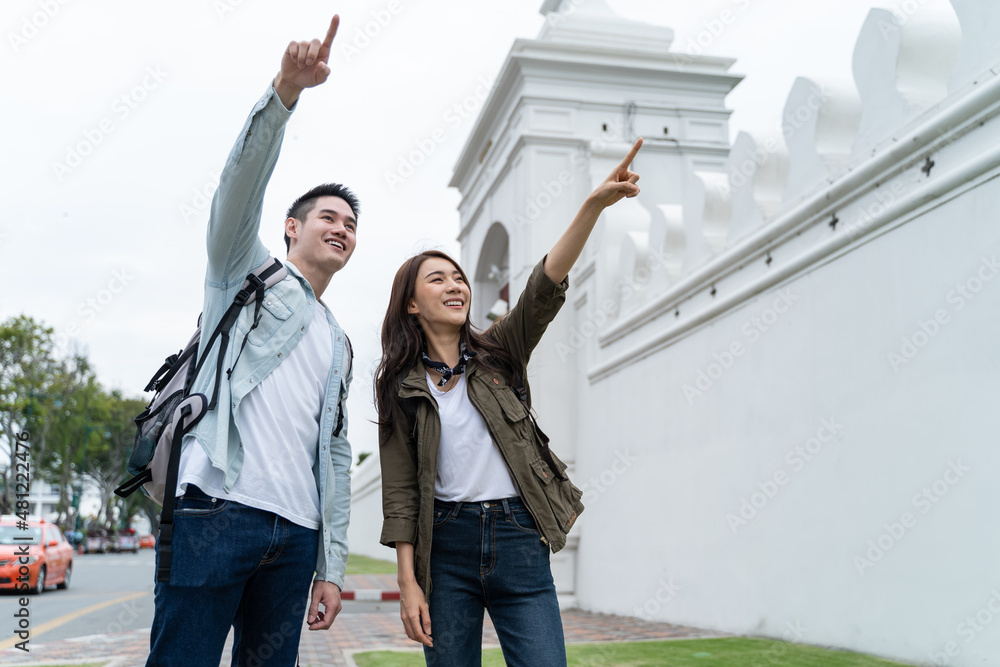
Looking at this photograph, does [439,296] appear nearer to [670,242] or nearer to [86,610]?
[670,242]

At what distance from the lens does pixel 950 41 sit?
4.67 metres

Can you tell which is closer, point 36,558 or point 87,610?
point 87,610

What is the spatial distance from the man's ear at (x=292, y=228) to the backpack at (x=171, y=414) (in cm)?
39

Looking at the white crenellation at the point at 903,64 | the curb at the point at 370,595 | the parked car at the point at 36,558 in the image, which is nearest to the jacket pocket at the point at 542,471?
the white crenellation at the point at 903,64

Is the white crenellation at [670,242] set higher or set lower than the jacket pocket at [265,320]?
higher

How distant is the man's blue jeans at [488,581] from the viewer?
2271 mm

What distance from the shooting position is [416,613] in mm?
2262

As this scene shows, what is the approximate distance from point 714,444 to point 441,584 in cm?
491

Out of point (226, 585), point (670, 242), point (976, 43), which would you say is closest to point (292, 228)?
point (226, 585)

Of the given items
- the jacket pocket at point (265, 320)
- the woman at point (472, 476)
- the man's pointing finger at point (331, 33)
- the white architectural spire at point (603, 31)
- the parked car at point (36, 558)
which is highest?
the white architectural spire at point (603, 31)

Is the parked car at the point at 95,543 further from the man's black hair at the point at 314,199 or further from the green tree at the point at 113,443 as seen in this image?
the man's black hair at the point at 314,199

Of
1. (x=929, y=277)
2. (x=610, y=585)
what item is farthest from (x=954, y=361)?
(x=610, y=585)

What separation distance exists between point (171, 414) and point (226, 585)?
459 mm

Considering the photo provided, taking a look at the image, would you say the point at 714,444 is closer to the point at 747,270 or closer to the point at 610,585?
the point at 747,270
